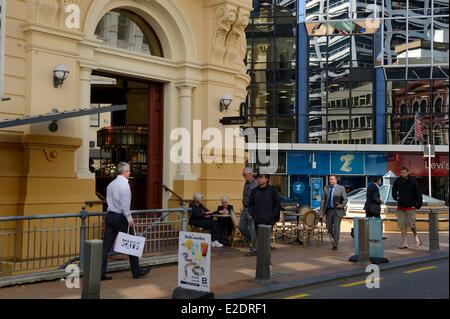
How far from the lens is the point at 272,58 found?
3744cm

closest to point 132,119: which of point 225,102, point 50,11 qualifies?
point 225,102

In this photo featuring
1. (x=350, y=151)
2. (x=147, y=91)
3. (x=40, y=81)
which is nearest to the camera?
(x=40, y=81)

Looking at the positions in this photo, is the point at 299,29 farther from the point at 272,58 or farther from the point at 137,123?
the point at 137,123

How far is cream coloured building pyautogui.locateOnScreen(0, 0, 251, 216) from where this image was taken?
9.74 m

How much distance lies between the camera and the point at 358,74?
3647 cm

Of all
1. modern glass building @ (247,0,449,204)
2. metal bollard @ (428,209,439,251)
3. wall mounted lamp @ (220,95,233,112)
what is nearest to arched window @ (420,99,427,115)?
modern glass building @ (247,0,449,204)

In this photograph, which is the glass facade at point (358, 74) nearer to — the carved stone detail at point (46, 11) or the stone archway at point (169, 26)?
the stone archway at point (169, 26)

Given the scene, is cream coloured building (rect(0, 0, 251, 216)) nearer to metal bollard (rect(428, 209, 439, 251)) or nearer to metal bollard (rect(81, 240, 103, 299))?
metal bollard (rect(81, 240, 103, 299))

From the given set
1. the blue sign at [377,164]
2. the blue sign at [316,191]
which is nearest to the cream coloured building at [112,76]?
the blue sign at [316,191]

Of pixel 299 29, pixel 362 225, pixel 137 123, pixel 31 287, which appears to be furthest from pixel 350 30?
pixel 31 287

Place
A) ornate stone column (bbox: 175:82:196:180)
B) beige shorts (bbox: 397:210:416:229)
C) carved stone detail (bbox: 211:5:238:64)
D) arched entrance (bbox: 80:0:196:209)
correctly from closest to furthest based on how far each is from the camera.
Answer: arched entrance (bbox: 80:0:196:209) → beige shorts (bbox: 397:210:416:229) → ornate stone column (bbox: 175:82:196:180) → carved stone detail (bbox: 211:5:238:64)

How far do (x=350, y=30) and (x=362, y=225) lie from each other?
93.6ft

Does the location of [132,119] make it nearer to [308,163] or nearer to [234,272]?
[234,272]

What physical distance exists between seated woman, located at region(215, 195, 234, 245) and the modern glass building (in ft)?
75.3
